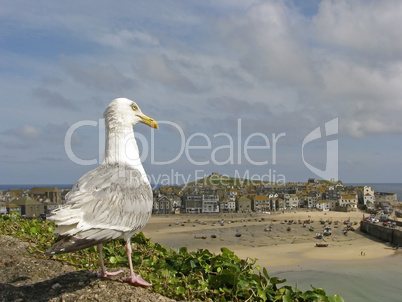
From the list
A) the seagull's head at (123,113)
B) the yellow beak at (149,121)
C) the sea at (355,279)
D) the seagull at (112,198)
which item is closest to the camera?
the seagull at (112,198)

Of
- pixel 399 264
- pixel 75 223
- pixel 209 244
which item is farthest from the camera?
pixel 209 244

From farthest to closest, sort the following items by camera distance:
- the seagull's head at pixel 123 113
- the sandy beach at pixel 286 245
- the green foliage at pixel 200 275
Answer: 1. the sandy beach at pixel 286 245
2. the seagull's head at pixel 123 113
3. the green foliage at pixel 200 275

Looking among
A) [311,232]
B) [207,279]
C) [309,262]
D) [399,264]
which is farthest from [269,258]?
[207,279]

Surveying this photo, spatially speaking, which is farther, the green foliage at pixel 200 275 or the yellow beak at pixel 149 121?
the yellow beak at pixel 149 121

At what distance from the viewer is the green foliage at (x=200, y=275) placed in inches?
156

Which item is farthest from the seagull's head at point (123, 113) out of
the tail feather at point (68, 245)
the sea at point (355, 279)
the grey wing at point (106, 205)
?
the sea at point (355, 279)

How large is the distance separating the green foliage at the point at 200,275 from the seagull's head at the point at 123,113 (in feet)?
5.98

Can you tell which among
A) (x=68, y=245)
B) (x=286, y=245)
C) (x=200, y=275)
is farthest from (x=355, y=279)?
(x=68, y=245)

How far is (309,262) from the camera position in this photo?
29.3 meters

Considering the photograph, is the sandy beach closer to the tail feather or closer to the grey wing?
the grey wing

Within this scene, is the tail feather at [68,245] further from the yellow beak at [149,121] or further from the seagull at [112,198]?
the yellow beak at [149,121]

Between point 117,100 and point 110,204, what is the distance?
4.93 feet

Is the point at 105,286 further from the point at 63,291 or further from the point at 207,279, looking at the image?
the point at 207,279

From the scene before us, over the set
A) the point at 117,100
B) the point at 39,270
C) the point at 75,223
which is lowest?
the point at 39,270
